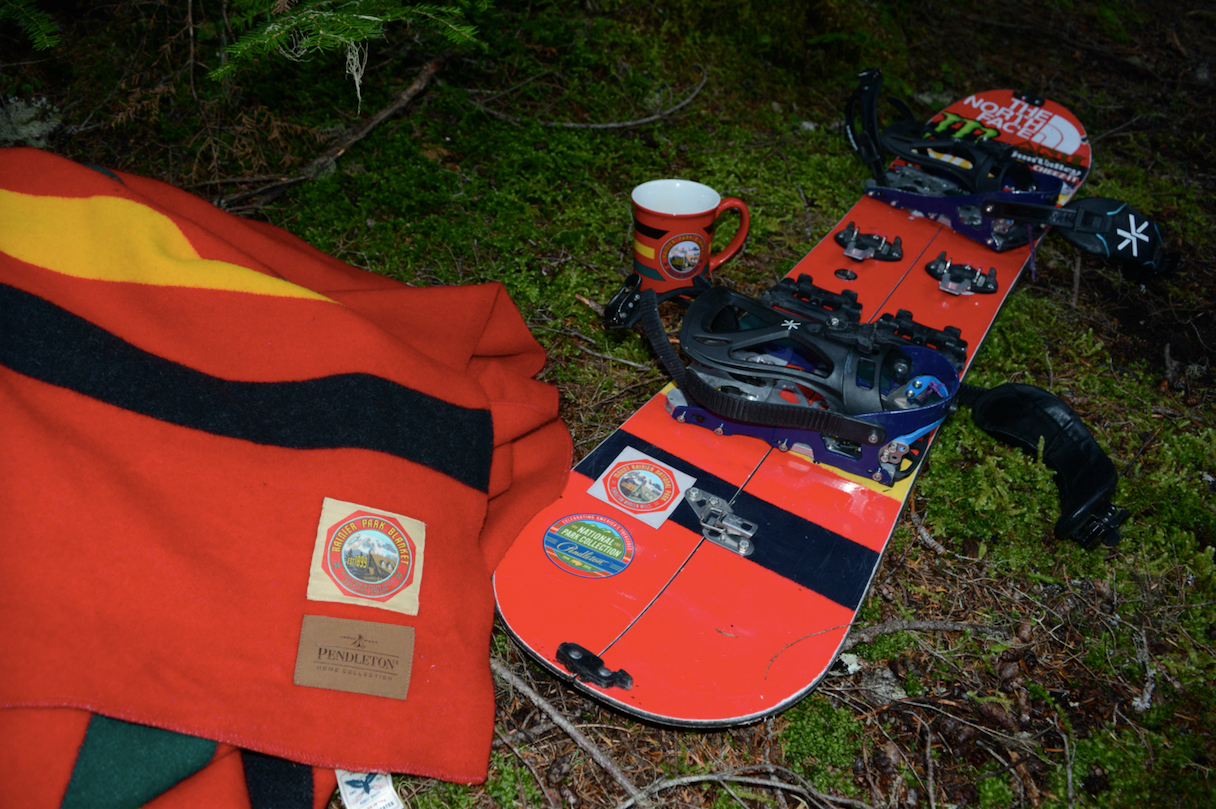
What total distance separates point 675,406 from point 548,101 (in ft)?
5.78

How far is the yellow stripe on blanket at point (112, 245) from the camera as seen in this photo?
1491mm

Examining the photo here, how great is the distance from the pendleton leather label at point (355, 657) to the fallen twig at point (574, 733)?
23 cm

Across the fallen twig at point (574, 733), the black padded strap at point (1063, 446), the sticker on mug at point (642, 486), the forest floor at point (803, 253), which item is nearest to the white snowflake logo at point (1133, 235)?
the forest floor at point (803, 253)

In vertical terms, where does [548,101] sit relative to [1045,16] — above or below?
below

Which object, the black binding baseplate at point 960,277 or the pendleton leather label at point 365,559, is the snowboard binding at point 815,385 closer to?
the black binding baseplate at point 960,277

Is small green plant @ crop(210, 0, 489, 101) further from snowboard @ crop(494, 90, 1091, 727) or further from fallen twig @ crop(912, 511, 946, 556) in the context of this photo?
fallen twig @ crop(912, 511, 946, 556)

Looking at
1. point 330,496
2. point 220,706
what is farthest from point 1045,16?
point 220,706

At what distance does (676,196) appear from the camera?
217 centimetres

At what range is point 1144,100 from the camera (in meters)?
3.94

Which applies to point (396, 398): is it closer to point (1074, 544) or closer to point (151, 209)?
point (151, 209)

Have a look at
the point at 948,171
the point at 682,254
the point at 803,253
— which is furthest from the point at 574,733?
the point at 948,171

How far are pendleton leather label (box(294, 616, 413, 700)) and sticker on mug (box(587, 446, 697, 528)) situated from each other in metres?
0.57

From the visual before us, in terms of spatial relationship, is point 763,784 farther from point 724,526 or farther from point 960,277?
point 960,277

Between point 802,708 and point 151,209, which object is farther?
point 151,209
